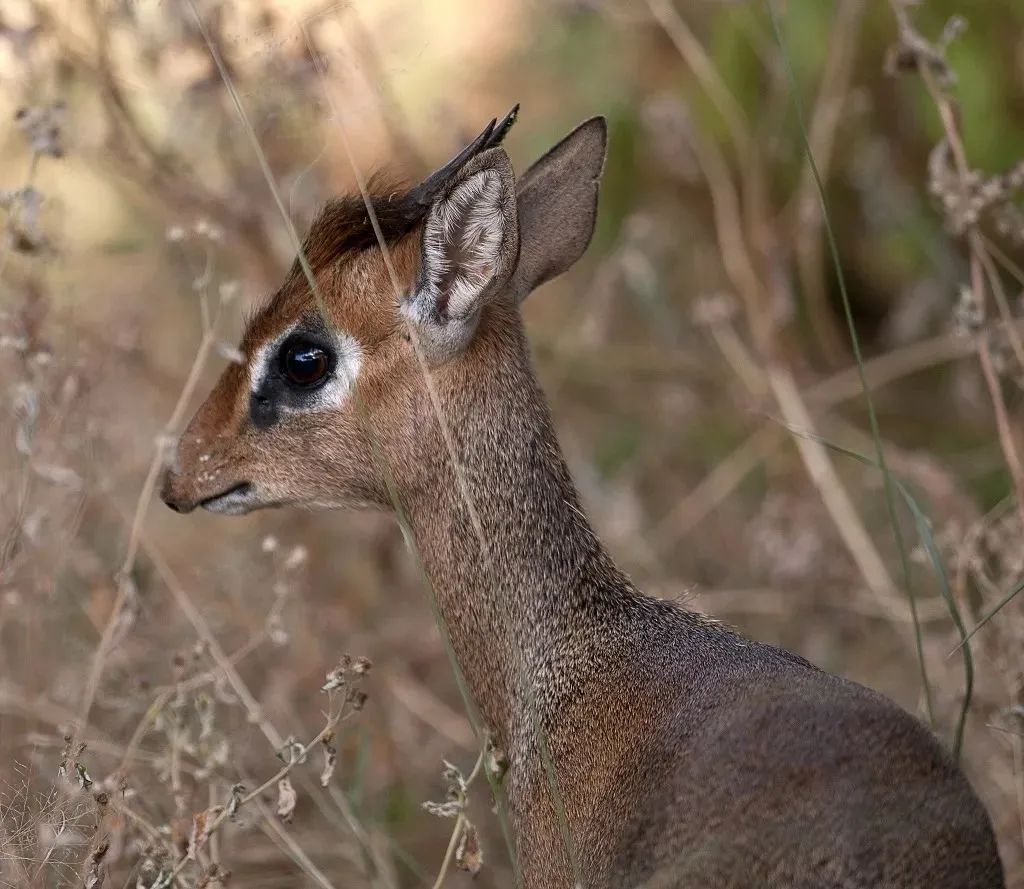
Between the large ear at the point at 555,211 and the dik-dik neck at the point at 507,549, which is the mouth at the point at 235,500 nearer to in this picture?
the dik-dik neck at the point at 507,549

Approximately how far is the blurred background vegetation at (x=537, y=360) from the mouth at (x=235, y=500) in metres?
0.14

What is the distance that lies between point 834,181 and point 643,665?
404cm

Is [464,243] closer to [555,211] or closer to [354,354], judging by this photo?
[354,354]

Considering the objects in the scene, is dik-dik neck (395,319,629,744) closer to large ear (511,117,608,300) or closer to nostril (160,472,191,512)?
large ear (511,117,608,300)

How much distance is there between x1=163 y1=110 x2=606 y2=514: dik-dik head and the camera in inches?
111

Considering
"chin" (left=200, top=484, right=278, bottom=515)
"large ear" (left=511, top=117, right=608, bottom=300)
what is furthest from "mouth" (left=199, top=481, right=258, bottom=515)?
"large ear" (left=511, top=117, right=608, bottom=300)

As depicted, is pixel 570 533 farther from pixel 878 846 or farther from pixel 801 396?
pixel 801 396

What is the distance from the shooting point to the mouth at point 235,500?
2.99 metres

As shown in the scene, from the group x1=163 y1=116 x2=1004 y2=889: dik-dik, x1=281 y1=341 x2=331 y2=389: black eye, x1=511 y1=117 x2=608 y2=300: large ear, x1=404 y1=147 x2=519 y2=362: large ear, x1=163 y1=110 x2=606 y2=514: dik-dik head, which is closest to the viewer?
x1=163 y1=116 x2=1004 y2=889: dik-dik

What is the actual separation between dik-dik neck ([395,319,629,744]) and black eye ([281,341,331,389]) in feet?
0.76

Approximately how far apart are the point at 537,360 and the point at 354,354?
2237 mm

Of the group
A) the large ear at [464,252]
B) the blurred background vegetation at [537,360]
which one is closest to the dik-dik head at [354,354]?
the large ear at [464,252]

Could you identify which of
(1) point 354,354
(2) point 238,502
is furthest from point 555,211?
(2) point 238,502

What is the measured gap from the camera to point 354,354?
290 cm
